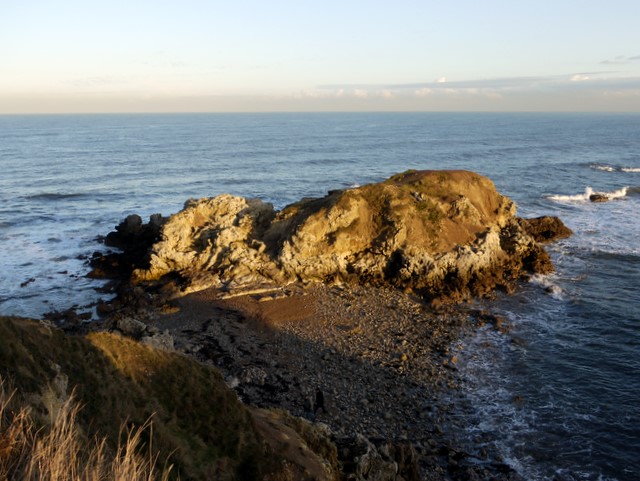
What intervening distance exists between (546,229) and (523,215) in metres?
7.84

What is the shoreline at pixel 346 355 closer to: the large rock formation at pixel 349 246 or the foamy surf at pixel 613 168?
the large rock formation at pixel 349 246

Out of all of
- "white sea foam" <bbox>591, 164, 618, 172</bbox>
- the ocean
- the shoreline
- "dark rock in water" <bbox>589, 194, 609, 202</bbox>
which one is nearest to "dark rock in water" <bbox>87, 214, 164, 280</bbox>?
Answer: the ocean

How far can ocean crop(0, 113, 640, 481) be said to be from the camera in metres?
21.2

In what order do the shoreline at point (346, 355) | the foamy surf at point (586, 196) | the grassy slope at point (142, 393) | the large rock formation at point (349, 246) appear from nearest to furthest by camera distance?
1. the grassy slope at point (142, 393)
2. the shoreline at point (346, 355)
3. the large rock formation at point (349, 246)
4. the foamy surf at point (586, 196)

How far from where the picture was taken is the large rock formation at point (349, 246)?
119ft

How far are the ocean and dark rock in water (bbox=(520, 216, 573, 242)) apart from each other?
121 cm

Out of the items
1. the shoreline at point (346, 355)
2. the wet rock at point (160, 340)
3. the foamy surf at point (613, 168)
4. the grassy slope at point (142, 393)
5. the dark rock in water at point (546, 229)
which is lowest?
the shoreline at point (346, 355)

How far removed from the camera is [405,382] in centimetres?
2400

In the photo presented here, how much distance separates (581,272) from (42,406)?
126 ft

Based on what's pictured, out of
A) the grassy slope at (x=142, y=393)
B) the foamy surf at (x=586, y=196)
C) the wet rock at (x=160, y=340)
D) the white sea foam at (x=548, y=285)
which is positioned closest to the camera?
the grassy slope at (x=142, y=393)

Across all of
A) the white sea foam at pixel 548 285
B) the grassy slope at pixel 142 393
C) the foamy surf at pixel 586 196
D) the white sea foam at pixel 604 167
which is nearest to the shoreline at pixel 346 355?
the grassy slope at pixel 142 393

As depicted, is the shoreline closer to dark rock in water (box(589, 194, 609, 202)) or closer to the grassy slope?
the grassy slope

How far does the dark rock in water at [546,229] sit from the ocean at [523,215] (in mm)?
1206

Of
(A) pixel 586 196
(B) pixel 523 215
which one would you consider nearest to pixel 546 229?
(B) pixel 523 215
